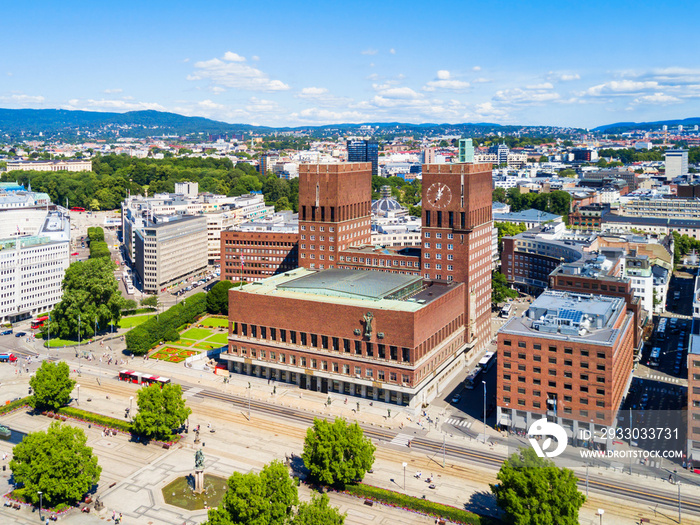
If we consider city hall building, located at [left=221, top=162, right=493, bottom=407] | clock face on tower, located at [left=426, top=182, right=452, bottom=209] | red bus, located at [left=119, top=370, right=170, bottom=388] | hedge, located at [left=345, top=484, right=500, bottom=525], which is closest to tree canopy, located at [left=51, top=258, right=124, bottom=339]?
red bus, located at [left=119, top=370, right=170, bottom=388]

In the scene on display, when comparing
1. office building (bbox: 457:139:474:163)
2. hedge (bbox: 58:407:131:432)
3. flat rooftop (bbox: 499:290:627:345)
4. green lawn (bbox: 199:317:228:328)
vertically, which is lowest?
hedge (bbox: 58:407:131:432)

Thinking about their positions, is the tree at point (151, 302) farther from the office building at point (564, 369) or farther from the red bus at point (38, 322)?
the office building at point (564, 369)

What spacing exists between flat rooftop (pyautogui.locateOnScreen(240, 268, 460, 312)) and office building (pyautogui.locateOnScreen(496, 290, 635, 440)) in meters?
20.3

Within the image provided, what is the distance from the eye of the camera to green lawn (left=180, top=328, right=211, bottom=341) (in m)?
167

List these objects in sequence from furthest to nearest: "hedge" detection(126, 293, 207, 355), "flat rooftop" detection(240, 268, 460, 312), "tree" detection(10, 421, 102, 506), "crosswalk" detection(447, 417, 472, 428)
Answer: "hedge" detection(126, 293, 207, 355) → "flat rooftop" detection(240, 268, 460, 312) → "crosswalk" detection(447, 417, 472, 428) → "tree" detection(10, 421, 102, 506)

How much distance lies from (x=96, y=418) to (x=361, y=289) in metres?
53.1

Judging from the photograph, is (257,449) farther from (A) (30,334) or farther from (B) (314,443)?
(A) (30,334)

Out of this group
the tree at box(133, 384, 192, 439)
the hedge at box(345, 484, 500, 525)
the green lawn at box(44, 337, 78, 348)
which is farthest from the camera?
the green lawn at box(44, 337, 78, 348)

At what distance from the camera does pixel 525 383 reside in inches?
4363

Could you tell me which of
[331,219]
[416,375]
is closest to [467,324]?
[416,375]

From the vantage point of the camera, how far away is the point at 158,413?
4286 inches

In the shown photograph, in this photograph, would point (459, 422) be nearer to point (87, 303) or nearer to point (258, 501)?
point (258, 501)

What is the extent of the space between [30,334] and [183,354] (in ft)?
143

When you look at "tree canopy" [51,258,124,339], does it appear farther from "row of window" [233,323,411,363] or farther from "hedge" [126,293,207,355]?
"row of window" [233,323,411,363]
